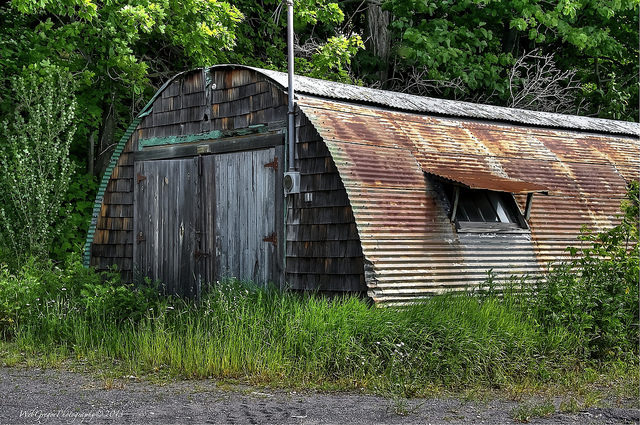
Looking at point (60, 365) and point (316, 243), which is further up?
point (316, 243)

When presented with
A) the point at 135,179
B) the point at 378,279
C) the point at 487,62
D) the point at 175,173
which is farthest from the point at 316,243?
the point at 487,62

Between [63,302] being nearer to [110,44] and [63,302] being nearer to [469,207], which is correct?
[469,207]

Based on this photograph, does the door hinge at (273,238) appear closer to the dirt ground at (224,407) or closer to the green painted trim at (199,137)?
the green painted trim at (199,137)

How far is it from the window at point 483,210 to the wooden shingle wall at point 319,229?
1646mm

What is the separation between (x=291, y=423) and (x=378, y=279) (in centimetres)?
324

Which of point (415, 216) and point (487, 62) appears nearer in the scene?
point (415, 216)

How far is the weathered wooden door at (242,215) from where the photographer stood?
10773 mm

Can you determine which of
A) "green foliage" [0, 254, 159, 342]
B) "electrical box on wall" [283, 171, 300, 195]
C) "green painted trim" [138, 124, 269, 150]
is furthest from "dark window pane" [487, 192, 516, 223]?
"green foliage" [0, 254, 159, 342]

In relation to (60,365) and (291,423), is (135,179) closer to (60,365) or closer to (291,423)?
(60,365)

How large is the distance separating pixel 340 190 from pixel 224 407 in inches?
143

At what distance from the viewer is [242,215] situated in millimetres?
11203

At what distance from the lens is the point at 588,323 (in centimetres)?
899

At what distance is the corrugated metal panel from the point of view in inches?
378

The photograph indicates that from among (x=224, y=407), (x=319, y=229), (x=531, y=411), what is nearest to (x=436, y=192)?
(x=319, y=229)
